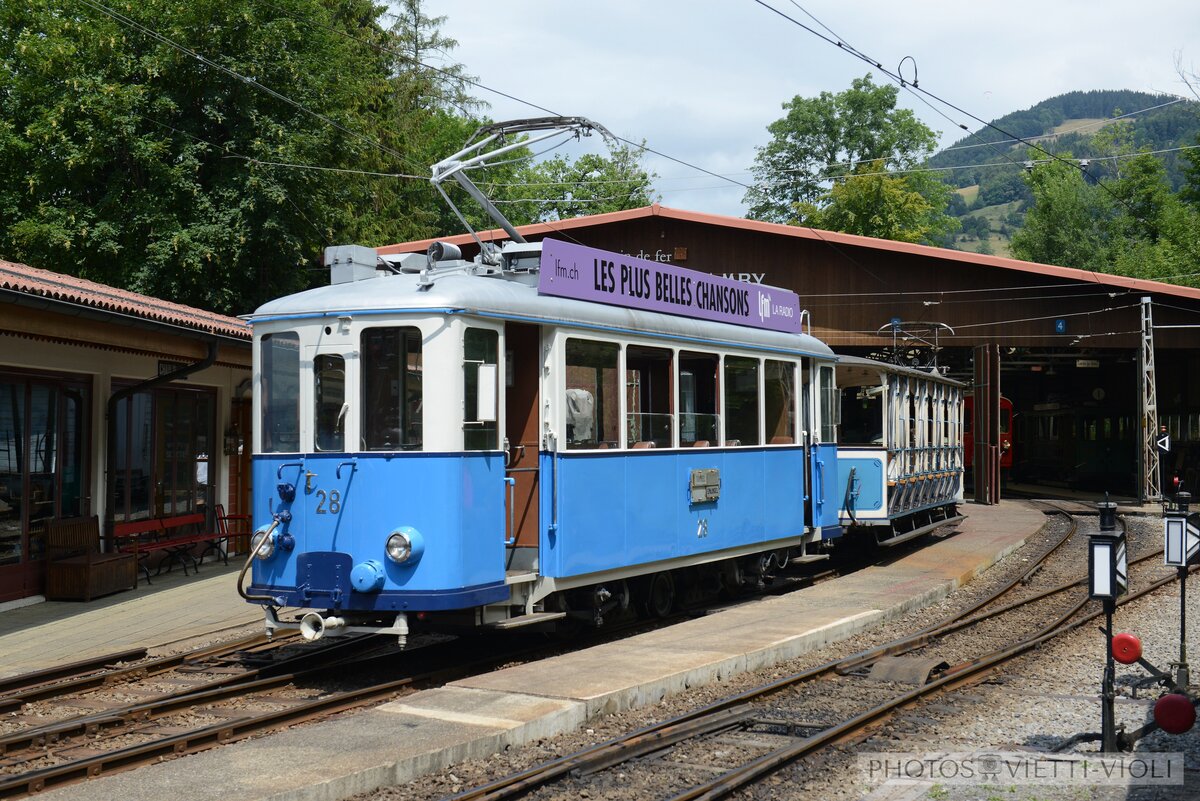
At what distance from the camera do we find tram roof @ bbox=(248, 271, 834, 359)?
29.6 ft

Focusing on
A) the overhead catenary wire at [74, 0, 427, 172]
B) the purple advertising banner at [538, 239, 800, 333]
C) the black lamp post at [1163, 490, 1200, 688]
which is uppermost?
the overhead catenary wire at [74, 0, 427, 172]

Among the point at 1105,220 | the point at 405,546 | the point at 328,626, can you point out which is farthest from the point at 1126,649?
the point at 1105,220

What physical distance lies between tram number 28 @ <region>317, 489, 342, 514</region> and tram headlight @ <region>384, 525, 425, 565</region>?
51cm

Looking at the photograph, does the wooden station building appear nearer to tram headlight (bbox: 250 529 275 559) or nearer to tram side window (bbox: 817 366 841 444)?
tram headlight (bbox: 250 529 275 559)

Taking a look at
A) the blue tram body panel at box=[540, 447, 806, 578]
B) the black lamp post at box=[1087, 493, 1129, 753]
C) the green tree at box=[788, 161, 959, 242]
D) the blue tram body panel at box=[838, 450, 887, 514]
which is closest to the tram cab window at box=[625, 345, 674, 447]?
the blue tram body panel at box=[540, 447, 806, 578]

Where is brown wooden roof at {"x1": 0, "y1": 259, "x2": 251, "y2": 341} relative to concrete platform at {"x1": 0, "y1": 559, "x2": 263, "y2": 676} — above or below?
above

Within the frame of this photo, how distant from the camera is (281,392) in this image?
9445 millimetres

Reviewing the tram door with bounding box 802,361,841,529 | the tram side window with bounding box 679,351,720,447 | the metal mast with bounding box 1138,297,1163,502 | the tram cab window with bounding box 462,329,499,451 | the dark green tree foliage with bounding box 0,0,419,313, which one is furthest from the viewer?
the metal mast with bounding box 1138,297,1163,502

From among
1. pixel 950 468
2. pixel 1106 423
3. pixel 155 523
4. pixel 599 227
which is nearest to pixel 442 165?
pixel 155 523

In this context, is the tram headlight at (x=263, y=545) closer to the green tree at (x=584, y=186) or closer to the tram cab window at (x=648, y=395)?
the tram cab window at (x=648, y=395)

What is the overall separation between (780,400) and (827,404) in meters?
1.57

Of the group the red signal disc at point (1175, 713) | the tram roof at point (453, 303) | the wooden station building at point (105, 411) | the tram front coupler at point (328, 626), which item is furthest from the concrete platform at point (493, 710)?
the red signal disc at point (1175, 713)

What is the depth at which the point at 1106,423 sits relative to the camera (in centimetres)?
4184

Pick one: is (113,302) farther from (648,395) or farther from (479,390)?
(479,390)
